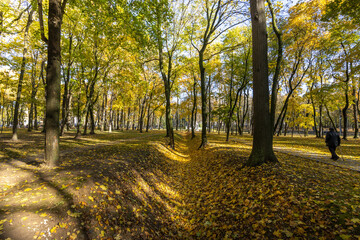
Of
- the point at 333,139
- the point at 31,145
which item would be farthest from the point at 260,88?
the point at 31,145

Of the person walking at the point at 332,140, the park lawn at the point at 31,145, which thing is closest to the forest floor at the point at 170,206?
the park lawn at the point at 31,145

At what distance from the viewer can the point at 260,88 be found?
253 inches

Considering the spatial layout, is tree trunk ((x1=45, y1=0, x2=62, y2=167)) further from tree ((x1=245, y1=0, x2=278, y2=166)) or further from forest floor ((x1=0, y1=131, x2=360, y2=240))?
tree ((x1=245, y1=0, x2=278, y2=166))

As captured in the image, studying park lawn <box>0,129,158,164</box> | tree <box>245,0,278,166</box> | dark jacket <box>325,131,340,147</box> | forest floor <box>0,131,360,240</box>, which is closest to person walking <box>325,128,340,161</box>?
dark jacket <box>325,131,340,147</box>

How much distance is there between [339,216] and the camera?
3248 millimetres

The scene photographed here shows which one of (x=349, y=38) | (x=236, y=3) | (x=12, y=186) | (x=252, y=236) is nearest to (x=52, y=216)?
(x=12, y=186)

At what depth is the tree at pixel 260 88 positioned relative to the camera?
632cm

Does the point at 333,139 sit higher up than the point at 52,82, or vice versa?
the point at 52,82

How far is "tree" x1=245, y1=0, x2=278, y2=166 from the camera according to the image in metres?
6.32

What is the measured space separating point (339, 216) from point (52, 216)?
19.4ft

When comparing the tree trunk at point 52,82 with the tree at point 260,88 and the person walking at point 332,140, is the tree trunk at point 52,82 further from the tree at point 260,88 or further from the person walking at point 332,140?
the person walking at point 332,140

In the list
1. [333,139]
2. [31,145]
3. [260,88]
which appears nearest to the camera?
[260,88]

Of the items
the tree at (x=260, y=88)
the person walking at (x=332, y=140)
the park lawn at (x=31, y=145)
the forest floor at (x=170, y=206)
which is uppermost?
the tree at (x=260, y=88)

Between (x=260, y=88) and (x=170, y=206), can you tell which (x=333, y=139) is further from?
(x=170, y=206)
